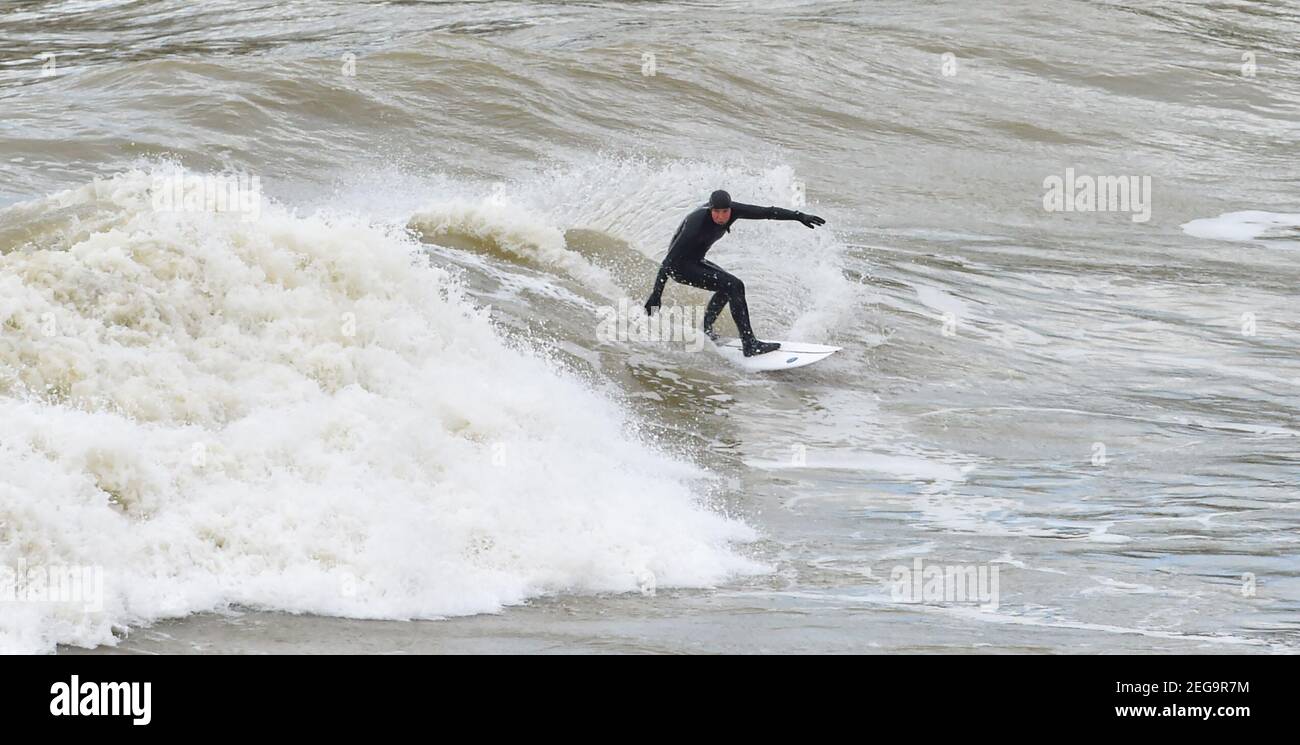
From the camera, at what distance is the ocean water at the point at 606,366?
6703 mm

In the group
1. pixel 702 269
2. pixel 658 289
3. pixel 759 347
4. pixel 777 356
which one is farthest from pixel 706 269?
pixel 777 356

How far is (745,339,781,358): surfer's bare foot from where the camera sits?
1213 cm

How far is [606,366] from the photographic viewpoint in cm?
1161

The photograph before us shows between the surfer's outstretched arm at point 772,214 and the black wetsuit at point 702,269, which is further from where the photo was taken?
the black wetsuit at point 702,269

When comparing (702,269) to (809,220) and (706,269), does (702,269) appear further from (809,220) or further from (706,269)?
(809,220)

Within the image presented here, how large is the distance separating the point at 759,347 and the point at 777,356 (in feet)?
0.55

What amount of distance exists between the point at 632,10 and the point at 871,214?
1055 centimetres

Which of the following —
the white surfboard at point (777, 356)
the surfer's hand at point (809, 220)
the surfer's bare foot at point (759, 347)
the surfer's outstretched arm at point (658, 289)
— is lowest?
the white surfboard at point (777, 356)

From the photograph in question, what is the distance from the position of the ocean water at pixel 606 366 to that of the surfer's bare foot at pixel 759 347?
9.9 inches

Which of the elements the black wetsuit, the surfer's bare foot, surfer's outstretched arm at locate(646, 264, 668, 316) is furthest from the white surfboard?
surfer's outstretched arm at locate(646, 264, 668, 316)

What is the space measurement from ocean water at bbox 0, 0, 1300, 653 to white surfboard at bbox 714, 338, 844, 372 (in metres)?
0.14

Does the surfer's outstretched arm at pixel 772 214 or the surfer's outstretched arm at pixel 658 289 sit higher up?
the surfer's outstretched arm at pixel 772 214

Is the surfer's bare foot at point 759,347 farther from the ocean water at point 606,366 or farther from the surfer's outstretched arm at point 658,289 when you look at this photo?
the surfer's outstretched arm at point 658,289

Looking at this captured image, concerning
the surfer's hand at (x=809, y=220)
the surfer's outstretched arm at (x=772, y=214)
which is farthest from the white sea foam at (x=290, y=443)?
the surfer's hand at (x=809, y=220)
